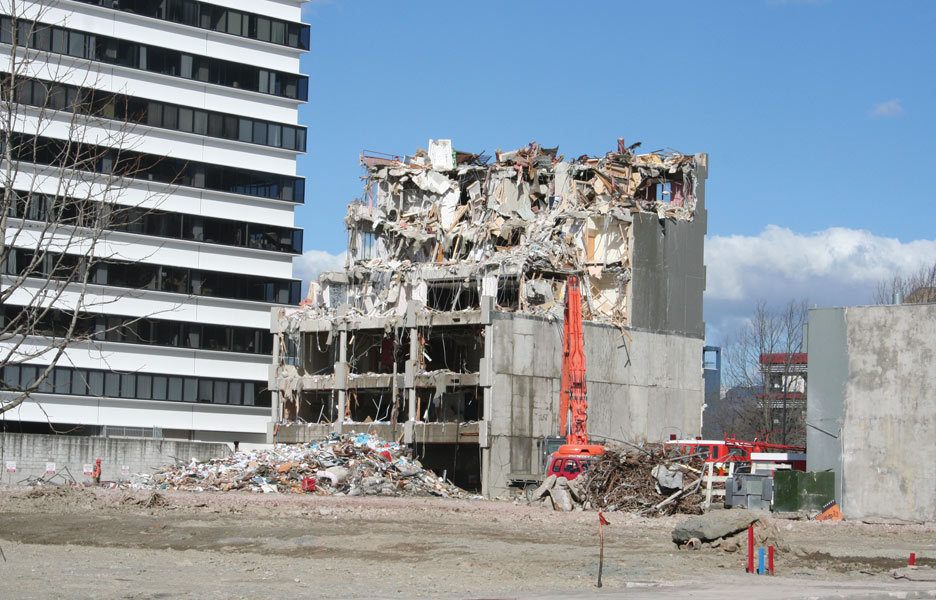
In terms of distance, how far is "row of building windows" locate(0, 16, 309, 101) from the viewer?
231ft

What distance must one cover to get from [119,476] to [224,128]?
72.8 ft

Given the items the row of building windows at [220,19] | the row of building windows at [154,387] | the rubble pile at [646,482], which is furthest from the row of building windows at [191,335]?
the rubble pile at [646,482]

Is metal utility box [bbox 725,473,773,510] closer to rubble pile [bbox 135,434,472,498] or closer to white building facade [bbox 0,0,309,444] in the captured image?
rubble pile [bbox 135,434,472,498]

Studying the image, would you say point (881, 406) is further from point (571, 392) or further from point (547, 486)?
point (571, 392)

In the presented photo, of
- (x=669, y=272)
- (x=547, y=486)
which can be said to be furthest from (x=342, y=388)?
(x=547, y=486)

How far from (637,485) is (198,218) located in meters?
40.7

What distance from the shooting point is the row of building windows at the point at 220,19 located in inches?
2872

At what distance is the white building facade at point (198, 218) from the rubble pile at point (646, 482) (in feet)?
111

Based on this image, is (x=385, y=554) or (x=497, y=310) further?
(x=497, y=310)

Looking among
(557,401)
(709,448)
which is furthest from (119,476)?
(709,448)

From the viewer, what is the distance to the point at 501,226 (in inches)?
2672

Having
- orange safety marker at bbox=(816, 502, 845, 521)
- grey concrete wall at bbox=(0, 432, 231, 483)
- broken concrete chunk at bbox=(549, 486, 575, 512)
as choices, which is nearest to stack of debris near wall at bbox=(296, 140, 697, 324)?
grey concrete wall at bbox=(0, 432, 231, 483)

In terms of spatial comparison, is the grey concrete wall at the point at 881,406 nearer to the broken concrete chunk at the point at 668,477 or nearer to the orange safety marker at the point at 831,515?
the orange safety marker at the point at 831,515

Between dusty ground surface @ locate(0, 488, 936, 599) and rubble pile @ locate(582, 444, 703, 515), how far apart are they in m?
2.45
